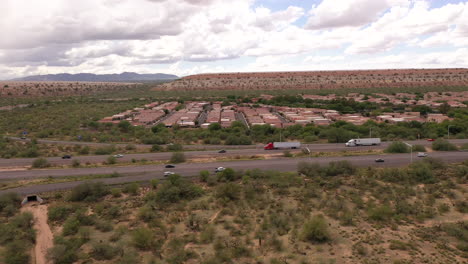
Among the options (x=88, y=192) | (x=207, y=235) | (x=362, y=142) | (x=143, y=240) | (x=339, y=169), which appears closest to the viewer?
(x=143, y=240)

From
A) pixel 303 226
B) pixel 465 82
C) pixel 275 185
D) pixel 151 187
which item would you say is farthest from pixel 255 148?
pixel 465 82

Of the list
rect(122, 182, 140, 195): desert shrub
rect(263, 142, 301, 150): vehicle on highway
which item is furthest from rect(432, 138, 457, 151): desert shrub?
rect(122, 182, 140, 195): desert shrub

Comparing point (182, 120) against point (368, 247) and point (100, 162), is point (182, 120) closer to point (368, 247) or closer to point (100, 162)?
point (100, 162)

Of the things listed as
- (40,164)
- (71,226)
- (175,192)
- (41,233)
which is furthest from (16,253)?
(40,164)

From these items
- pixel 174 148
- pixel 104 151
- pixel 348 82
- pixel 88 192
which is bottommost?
pixel 88 192

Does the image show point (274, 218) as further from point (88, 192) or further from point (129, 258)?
point (88, 192)

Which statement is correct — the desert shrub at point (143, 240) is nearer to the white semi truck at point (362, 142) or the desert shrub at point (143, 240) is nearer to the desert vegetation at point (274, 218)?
the desert vegetation at point (274, 218)
